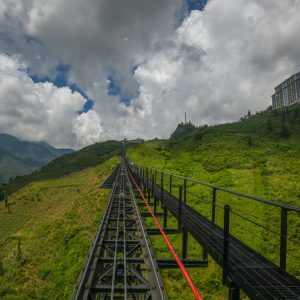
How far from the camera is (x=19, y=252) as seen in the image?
65.0 ft

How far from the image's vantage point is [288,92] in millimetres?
149625

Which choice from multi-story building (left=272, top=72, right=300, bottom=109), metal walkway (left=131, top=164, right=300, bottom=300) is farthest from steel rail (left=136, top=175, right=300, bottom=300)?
multi-story building (left=272, top=72, right=300, bottom=109)

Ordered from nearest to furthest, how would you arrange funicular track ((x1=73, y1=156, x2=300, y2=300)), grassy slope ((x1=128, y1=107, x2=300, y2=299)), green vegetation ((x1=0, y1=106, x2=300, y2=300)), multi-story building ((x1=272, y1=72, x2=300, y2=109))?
funicular track ((x1=73, y1=156, x2=300, y2=300)) → green vegetation ((x1=0, y1=106, x2=300, y2=300)) → grassy slope ((x1=128, y1=107, x2=300, y2=299)) → multi-story building ((x1=272, y1=72, x2=300, y2=109))

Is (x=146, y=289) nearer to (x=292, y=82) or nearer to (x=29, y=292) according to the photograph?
(x=29, y=292)

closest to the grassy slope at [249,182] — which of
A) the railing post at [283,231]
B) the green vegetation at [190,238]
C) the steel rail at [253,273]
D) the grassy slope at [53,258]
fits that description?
the green vegetation at [190,238]

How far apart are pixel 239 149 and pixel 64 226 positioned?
36601 millimetres

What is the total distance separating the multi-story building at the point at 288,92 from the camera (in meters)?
140

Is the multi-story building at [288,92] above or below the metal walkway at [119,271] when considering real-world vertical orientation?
above

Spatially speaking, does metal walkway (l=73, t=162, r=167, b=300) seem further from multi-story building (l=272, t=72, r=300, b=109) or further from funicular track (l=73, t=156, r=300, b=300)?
multi-story building (l=272, t=72, r=300, b=109)

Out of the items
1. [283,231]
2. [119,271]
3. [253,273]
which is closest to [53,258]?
[119,271]

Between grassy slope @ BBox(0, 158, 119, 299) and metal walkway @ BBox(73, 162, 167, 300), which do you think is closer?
metal walkway @ BBox(73, 162, 167, 300)

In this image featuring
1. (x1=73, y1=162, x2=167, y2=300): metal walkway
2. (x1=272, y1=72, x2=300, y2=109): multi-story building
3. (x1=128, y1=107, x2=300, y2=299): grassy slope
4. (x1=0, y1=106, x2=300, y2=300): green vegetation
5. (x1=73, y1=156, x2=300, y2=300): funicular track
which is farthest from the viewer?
(x1=272, y1=72, x2=300, y2=109): multi-story building

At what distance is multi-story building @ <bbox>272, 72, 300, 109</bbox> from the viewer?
140 metres

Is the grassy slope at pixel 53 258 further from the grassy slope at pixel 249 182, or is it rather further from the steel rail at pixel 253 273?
the steel rail at pixel 253 273
